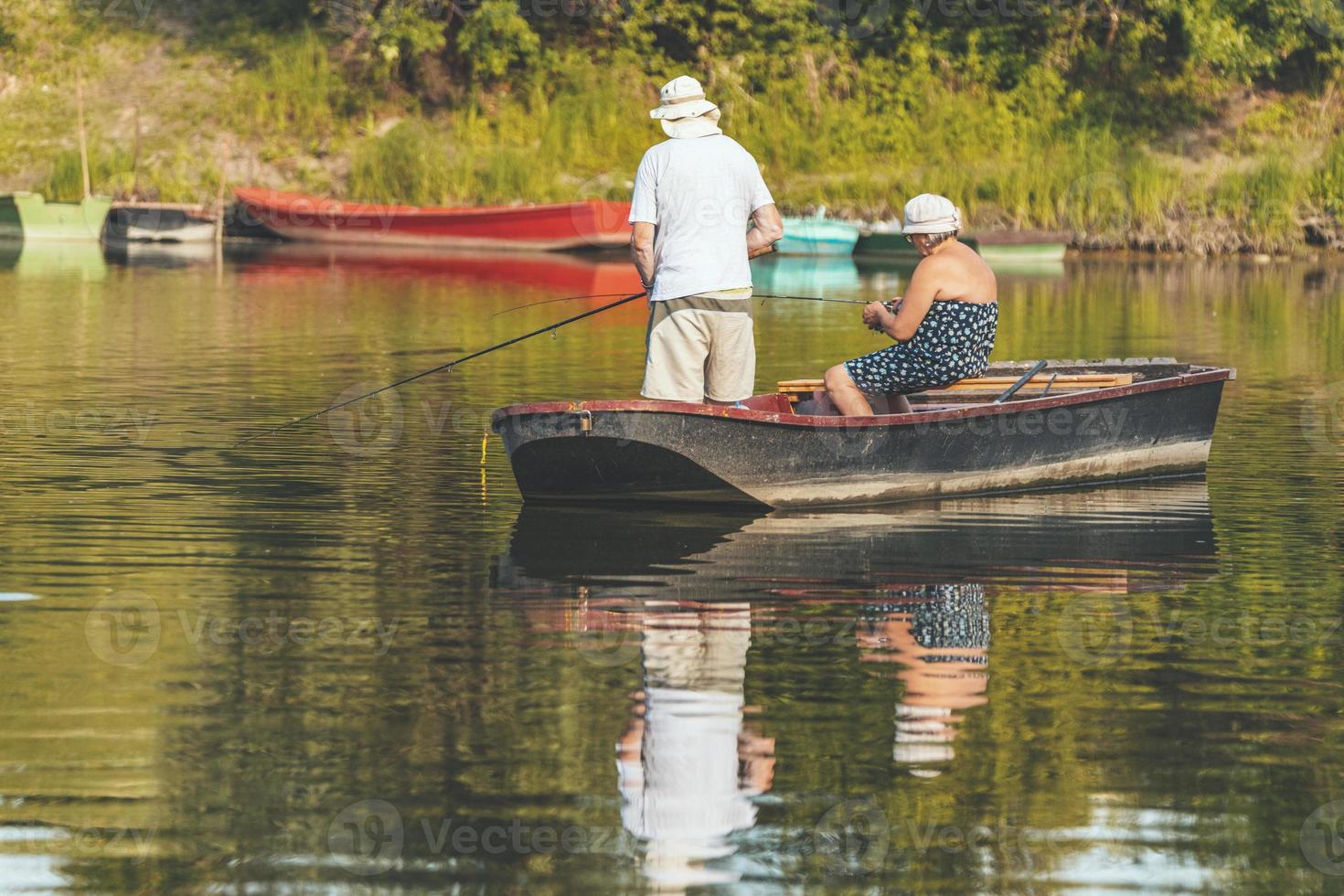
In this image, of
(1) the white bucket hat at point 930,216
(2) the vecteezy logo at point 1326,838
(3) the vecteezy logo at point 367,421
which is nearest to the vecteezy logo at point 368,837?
(2) the vecteezy logo at point 1326,838

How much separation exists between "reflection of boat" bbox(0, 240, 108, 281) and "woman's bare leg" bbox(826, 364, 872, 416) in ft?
65.4

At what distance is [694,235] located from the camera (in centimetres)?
998

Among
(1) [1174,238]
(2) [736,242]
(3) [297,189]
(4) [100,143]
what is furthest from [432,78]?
(2) [736,242]

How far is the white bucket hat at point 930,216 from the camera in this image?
10.6m

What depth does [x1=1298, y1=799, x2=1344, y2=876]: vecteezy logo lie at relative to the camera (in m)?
5.64

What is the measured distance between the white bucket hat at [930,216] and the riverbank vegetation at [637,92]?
2819 cm

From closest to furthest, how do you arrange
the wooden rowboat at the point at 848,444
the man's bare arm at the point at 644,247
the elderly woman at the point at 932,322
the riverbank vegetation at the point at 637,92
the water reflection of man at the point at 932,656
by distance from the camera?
the water reflection of man at the point at 932,656
the man's bare arm at the point at 644,247
the wooden rowboat at the point at 848,444
the elderly woman at the point at 932,322
the riverbank vegetation at the point at 637,92

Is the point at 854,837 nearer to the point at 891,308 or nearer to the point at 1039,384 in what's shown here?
the point at 891,308

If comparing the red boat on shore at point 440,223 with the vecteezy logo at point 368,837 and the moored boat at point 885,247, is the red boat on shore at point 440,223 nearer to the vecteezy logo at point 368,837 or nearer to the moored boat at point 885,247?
the moored boat at point 885,247

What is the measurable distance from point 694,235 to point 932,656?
2996mm

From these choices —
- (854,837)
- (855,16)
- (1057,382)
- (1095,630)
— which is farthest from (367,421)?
(855,16)

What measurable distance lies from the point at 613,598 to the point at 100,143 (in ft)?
116

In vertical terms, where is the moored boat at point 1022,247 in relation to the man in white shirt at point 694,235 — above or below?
below

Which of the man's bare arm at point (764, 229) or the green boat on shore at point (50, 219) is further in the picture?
the green boat on shore at point (50, 219)
